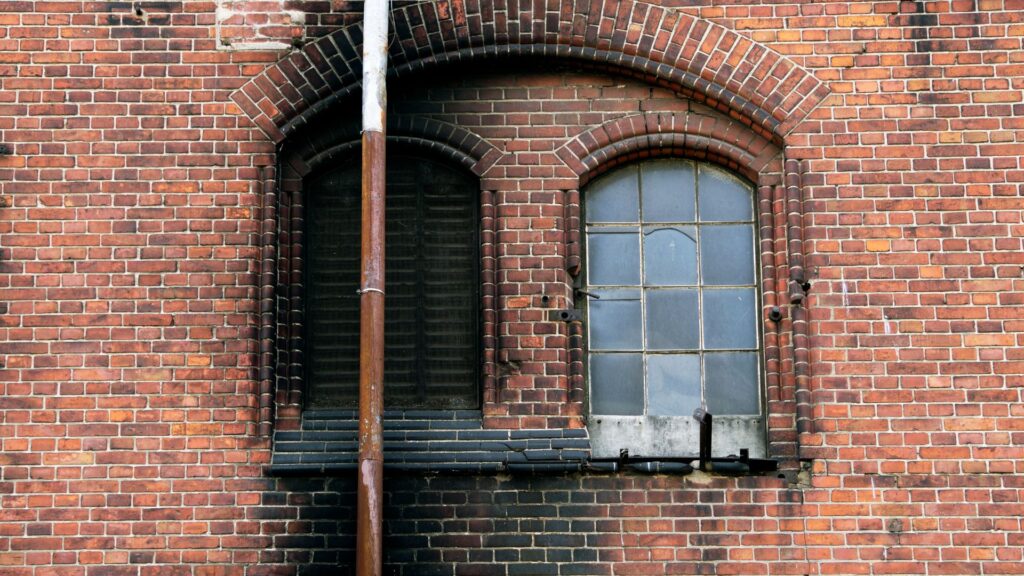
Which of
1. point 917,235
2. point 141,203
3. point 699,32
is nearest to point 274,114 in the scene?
point 141,203

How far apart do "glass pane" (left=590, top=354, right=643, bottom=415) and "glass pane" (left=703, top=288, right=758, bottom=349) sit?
46cm

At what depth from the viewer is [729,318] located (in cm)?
736

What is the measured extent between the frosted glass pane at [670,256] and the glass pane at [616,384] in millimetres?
494

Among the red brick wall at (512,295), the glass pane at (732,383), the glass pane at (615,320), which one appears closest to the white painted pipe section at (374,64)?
the red brick wall at (512,295)

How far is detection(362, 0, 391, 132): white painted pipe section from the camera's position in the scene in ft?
23.0

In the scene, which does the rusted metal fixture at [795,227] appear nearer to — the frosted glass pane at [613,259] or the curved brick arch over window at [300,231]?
the frosted glass pane at [613,259]

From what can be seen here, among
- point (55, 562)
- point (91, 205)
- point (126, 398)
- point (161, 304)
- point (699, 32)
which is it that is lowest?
point (55, 562)

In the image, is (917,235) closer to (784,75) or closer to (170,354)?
(784,75)

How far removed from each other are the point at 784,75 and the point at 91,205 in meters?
4.11

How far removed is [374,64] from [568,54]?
120 cm

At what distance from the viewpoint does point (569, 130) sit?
7508mm

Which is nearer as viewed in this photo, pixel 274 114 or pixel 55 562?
pixel 55 562

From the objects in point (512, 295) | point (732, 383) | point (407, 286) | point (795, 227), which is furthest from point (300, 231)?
point (795, 227)

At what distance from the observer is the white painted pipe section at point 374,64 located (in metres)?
7.02
